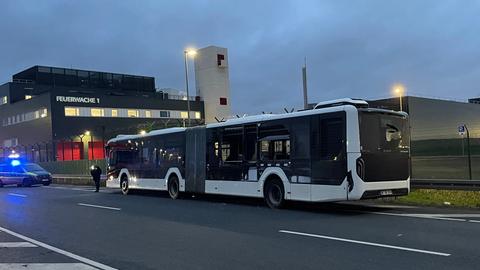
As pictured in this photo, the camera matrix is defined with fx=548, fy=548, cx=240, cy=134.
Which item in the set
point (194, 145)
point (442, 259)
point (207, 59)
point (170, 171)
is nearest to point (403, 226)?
point (442, 259)

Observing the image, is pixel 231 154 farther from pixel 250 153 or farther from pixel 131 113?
pixel 131 113

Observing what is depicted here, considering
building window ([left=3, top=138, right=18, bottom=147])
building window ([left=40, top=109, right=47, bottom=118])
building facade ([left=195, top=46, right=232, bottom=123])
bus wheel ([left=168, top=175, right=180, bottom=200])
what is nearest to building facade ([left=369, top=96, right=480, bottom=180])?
bus wheel ([left=168, top=175, right=180, bottom=200])

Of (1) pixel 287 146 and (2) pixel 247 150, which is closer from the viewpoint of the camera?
(1) pixel 287 146

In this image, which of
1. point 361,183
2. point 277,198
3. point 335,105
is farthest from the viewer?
point 277,198

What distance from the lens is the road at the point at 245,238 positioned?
27.2 feet

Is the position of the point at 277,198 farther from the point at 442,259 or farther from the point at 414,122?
the point at 414,122

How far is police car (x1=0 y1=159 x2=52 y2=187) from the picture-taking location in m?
36.2

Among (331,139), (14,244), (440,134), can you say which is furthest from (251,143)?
(440,134)

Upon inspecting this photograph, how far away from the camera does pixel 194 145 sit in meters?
20.8

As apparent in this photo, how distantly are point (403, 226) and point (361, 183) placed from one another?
257 centimetres

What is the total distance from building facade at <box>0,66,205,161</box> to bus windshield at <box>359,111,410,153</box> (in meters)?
54.8

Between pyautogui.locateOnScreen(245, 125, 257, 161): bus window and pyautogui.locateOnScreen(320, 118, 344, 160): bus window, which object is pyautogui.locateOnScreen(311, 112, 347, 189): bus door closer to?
pyautogui.locateOnScreen(320, 118, 344, 160): bus window

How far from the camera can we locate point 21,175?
3619 centimetres

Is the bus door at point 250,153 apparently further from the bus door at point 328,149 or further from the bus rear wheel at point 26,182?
the bus rear wheel at point 26,182
